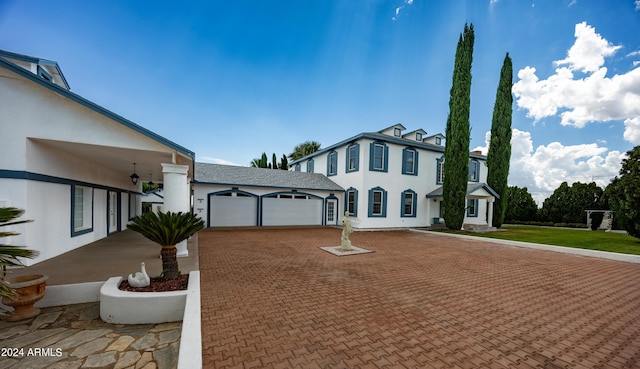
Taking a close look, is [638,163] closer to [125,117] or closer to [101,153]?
[125,117]

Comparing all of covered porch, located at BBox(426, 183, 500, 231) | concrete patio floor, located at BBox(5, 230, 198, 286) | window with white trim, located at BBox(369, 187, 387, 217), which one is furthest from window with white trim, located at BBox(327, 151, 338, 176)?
concrete patio floor, located at BBox(5, 230, 198, 286)

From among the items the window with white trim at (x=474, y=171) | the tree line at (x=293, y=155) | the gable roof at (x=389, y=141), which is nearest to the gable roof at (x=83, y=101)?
the gable roof at (x=389, y=141)

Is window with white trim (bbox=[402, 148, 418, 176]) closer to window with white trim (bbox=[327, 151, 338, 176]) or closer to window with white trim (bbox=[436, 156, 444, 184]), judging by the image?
window with white trim (bbox=[436, 156, 444, 184])

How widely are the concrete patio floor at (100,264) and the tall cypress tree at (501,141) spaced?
74.2 feet

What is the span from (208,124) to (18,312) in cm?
1605

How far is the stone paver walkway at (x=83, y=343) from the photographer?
3.16 m

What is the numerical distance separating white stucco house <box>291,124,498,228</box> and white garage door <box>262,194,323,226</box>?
2.50 meters

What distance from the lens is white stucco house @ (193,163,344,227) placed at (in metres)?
16.1

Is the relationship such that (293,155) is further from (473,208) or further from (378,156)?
(473,208)

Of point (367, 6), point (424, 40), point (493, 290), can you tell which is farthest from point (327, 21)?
point (493, 290)

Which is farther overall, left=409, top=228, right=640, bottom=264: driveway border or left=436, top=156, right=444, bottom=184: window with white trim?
left=436, top=156, right=444, bottom=184: window with white trim

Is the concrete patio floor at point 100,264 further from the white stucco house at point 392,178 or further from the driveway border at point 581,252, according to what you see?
the driveway border at point 581,252

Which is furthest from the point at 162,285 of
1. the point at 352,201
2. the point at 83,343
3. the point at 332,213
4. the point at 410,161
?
the point at 410,161

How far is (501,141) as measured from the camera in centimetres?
1961
